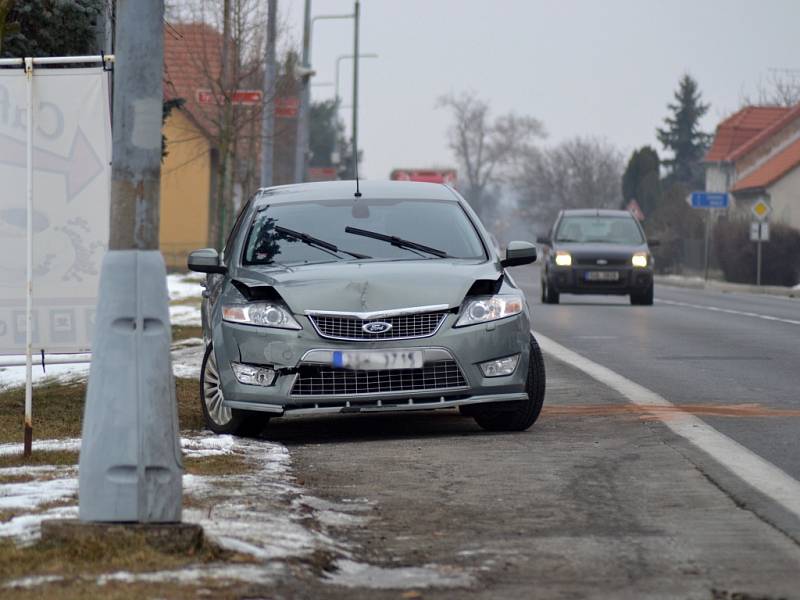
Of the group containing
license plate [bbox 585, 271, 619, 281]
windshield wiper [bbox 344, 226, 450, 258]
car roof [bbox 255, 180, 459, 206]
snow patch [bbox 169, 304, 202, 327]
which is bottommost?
snow patch [bbox 169, 304, 202, 327]

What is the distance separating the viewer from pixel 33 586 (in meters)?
5.45

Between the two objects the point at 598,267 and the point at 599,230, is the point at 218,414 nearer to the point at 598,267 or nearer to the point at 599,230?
the point at 598,267

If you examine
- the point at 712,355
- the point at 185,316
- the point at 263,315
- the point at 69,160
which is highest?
the point at 69,160

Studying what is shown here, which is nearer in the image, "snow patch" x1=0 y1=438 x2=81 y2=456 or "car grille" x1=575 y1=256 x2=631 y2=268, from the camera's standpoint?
"snow patch" x1=0 y1=438 x2=81 y2=456

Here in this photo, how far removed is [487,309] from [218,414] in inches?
67.4

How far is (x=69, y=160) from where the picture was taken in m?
9.46

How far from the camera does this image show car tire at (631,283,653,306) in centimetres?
3119

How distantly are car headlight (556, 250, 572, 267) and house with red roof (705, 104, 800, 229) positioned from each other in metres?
44.3

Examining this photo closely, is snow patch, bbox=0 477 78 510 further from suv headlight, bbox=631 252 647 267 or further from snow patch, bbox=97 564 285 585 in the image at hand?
suv headlight, bbox=631 252 647 267

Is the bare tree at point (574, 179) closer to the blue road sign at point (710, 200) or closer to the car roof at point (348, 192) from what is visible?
the blue road sign at point (710, 200)

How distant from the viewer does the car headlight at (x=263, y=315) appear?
32.0 ft

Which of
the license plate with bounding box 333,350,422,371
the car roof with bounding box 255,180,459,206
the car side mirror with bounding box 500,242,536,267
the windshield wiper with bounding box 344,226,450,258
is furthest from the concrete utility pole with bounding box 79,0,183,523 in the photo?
the car roof with bounding box 255,180,459,206

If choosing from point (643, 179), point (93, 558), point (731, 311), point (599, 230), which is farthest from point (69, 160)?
point (643, 179)

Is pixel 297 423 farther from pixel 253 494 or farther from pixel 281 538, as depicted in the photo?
pixel 281 538
